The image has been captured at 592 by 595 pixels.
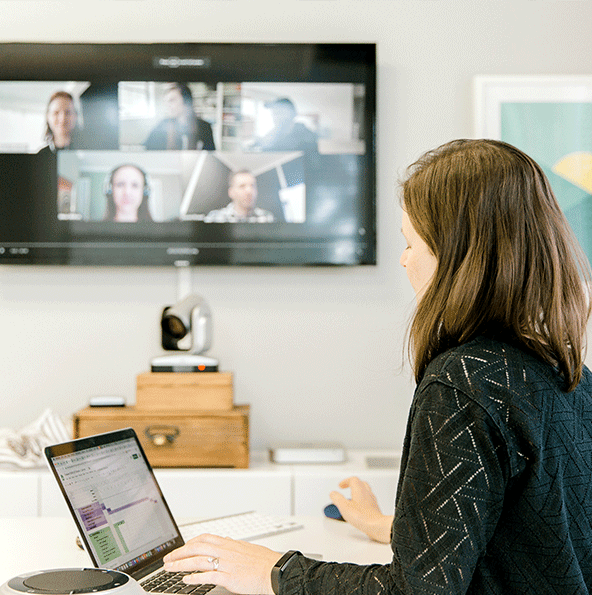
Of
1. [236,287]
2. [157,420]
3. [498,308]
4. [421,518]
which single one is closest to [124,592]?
[421,518]

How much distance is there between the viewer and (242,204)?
2535 millimetres

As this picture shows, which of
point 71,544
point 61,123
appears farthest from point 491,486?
point 61,123

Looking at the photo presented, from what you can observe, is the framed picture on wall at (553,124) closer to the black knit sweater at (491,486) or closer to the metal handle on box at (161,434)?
the metal handle on box at (161,434)

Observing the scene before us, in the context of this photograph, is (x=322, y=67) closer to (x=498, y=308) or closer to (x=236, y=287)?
(x=236, y=287)

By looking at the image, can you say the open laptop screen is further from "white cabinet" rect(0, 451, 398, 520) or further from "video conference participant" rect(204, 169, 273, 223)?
"video conference participant" rect(204, 169, 273, 223)

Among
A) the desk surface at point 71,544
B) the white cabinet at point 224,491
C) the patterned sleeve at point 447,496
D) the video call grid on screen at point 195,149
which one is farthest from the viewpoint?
the video call grid on screen at point 195,149

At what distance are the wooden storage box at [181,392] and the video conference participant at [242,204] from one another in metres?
0.59

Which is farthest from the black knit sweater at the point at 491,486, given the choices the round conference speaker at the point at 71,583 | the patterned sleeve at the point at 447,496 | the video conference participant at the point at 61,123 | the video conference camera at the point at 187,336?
the video conference participant at the point at 61,123

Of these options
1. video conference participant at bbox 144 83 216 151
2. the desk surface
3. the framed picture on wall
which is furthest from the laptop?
the framed picture on wall

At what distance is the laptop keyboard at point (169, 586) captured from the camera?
1.16 meters

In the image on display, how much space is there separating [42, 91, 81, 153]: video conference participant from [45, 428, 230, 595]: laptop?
1473mm

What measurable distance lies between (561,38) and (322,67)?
901 millimetres

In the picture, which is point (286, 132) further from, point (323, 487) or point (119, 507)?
point (119, 507)

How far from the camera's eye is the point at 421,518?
2.82ft
